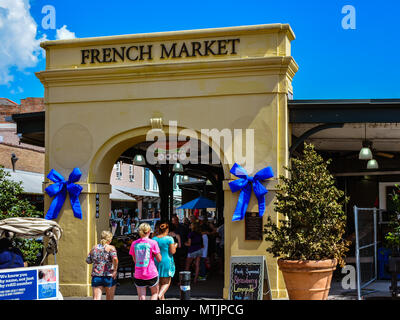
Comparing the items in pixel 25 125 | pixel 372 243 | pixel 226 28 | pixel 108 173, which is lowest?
pixel 372 243

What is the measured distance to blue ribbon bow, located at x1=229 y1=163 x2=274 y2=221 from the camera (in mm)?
11719

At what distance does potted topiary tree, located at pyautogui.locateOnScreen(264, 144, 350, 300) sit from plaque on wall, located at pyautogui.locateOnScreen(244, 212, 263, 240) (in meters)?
1.85

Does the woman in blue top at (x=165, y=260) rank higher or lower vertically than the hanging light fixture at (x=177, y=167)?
lower

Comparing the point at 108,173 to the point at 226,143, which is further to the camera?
the point at 108,173

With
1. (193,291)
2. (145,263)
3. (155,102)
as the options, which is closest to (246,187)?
(155,102)

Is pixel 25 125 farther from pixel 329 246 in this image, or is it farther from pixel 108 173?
pixel 329 246

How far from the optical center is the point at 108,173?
13523mm

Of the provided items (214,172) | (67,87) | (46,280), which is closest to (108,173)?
(67,87)

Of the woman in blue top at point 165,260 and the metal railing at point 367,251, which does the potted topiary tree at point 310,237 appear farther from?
the metal railing at point 367,251

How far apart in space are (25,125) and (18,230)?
15.7 ft

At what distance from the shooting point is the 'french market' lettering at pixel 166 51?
12414 mm

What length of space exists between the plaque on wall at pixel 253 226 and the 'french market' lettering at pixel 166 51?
3.67m

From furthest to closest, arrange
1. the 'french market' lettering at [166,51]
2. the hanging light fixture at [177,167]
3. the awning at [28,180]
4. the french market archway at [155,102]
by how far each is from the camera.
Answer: the awning at [28,180] → the hanging light fixture at [177,167] → the 'french market' lettering at [166,51] → the french market archway at [155,102]

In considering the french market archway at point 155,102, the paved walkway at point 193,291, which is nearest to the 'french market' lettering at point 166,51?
the french market archway at point 155,102
